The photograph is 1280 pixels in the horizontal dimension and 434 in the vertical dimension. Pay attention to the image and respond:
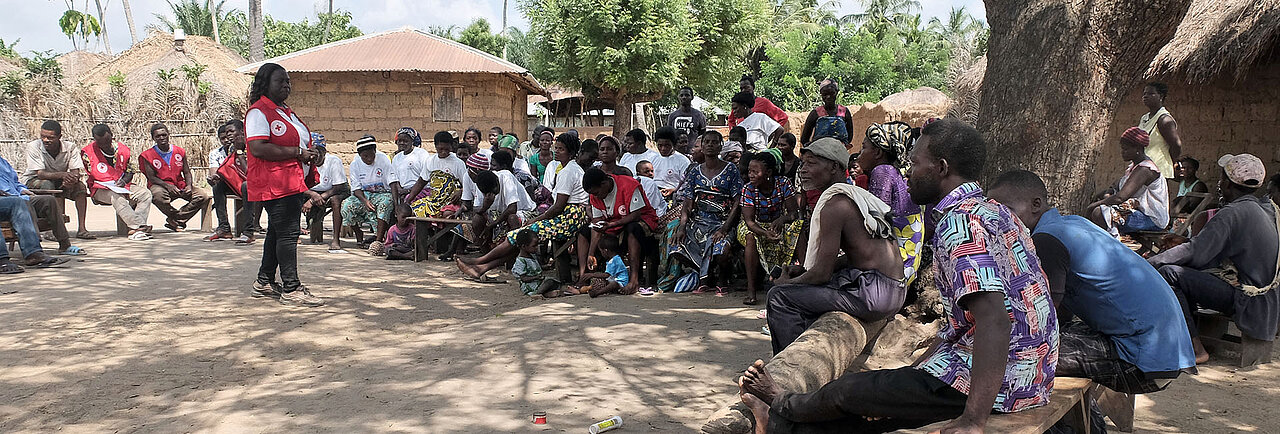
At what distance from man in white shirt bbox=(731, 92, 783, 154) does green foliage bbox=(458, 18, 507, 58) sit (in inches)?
1241

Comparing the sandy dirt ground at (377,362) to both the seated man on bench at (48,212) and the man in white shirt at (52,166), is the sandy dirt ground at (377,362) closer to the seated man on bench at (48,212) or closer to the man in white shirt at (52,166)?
the seated man on bench at (48,212)

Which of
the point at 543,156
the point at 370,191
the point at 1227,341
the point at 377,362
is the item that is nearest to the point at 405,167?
the point at 370,191

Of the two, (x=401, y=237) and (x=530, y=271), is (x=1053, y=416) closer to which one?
(x=530, y=271)

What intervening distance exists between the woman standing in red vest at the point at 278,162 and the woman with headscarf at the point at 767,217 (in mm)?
3232

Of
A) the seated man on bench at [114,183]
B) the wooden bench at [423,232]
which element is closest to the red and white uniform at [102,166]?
the seated man on bench at [114,183]

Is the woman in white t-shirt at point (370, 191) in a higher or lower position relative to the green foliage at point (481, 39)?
lower

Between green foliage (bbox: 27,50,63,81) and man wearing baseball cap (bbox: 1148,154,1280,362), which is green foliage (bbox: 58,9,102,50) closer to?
green foliage (bbox: 27,50,63,81)

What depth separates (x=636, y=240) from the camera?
22.9 ft

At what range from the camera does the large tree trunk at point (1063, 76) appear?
161 inches

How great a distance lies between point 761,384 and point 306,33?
43861mm

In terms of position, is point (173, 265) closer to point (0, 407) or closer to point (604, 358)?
point (0, 407)

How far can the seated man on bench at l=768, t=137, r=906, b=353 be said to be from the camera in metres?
3.89

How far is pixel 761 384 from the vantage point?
3010 mm

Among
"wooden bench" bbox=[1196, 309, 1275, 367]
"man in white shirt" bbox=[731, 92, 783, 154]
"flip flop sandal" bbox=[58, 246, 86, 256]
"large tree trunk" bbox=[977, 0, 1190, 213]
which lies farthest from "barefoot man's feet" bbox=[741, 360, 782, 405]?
"flip flop sandal" bbox=[58, 246, 86, 256]
